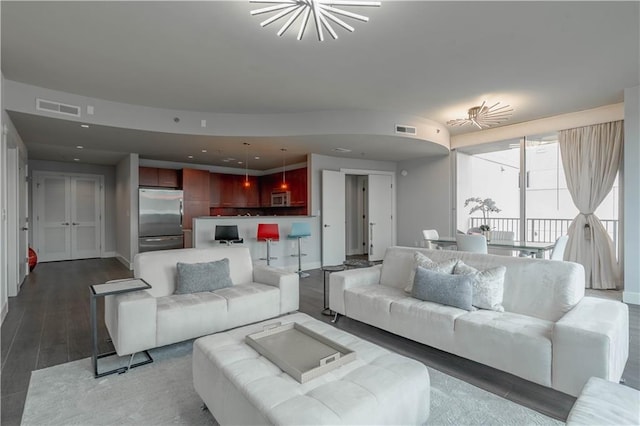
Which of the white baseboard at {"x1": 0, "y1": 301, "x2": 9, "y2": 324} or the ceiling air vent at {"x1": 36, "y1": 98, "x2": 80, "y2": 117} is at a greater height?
the ceiling air vent at {"x1": 36, "y1": 98, "x2": 80, "y2": 117}

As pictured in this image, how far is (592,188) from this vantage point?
198 inches

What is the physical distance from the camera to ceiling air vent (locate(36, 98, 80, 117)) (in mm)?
4023

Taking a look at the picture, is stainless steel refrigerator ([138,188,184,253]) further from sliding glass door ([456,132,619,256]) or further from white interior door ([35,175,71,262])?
sliding glass door ([456,132,619,256])

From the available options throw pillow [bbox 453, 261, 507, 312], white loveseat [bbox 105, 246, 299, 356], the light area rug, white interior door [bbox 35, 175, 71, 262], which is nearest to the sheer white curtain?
throw pillow [bbox 453, 261, 507, 312]

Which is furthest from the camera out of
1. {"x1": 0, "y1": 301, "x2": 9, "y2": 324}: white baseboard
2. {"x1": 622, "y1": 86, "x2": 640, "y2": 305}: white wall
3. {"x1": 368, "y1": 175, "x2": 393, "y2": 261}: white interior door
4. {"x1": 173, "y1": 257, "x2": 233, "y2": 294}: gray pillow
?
{"x1": 368, "y1": 175, "x2": 393, "y2": 261}: white interior door

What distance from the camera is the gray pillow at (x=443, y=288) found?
2.53m

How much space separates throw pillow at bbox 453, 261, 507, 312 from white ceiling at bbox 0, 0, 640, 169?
2.14 m

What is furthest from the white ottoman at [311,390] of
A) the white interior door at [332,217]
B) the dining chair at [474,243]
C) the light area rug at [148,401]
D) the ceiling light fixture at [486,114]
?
the white interior door at [332,217]

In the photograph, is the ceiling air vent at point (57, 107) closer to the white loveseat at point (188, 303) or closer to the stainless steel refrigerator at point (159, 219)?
the white loveseat at point (188, 303)

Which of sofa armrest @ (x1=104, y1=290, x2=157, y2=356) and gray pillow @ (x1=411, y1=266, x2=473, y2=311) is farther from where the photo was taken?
gray pillow @ (x1=411, y1=266, x2=473, y2=311)

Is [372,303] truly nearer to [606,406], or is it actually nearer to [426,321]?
[426,321]

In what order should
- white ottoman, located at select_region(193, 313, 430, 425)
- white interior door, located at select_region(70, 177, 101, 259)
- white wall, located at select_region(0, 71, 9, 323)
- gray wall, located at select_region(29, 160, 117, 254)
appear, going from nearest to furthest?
white ottoman, located at select_region(193, 313, 430, 425)
white wall, located at select_region(0, 71, 9, 323)
white interior door, located at select_region(70, 177, 101, 259)
gray wall, located at select_region(29, 160, 117, 254)

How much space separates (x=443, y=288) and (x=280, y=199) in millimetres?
6524

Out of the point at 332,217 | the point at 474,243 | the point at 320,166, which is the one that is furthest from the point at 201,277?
the point at 320,166
